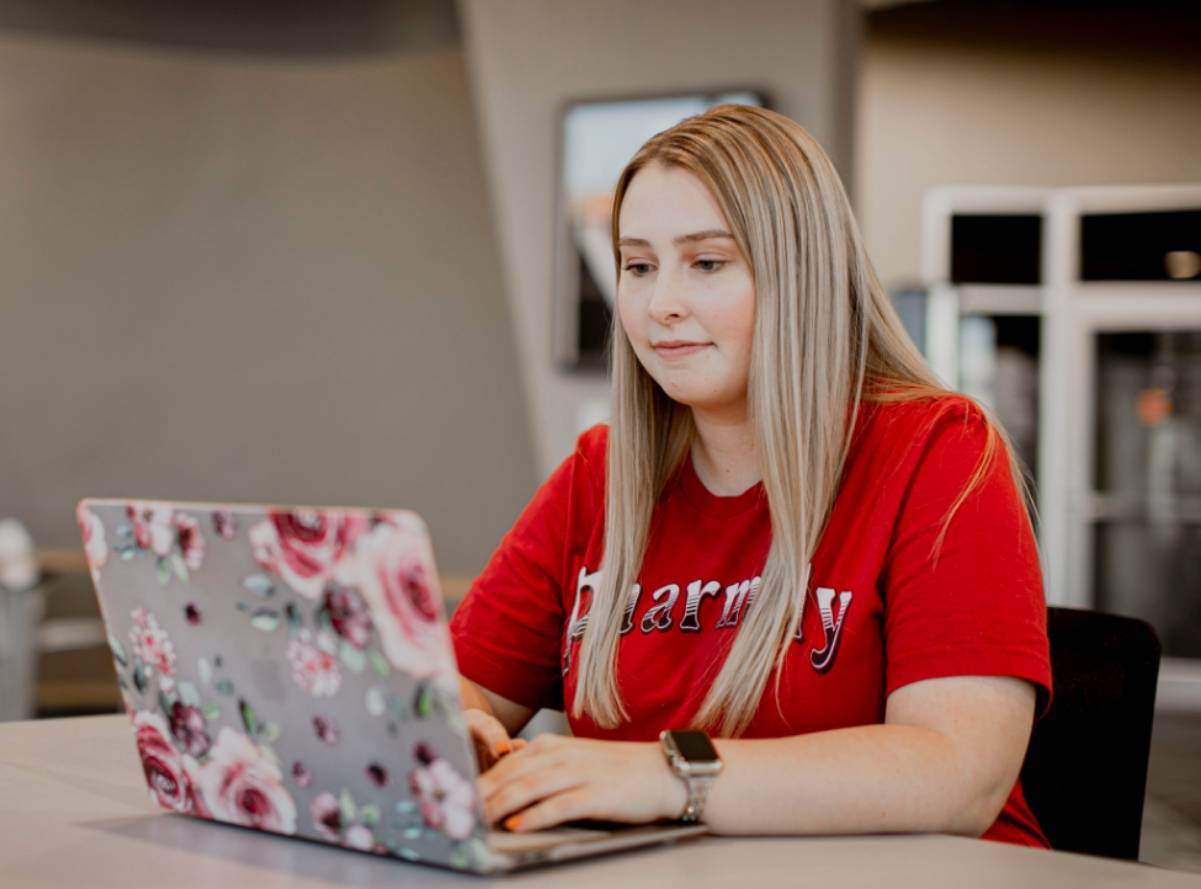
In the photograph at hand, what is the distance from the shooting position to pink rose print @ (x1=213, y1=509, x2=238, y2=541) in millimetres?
840

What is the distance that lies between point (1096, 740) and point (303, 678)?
0.75 meters

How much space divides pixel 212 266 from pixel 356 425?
912 mm

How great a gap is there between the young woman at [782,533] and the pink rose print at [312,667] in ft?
0.85

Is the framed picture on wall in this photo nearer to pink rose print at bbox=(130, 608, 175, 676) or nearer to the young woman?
the young woman

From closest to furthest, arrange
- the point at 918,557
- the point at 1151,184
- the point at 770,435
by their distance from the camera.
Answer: the point at 918,557 < the point at 770,435 < the point at 1151,184

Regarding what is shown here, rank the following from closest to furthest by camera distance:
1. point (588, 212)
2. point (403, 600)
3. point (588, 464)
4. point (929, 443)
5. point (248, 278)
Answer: point (403, 600) → point (929, 443) → point (588, 464) → point (588, 212) → point (248, 278)

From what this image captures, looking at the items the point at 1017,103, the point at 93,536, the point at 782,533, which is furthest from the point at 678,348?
the point at 1017,103

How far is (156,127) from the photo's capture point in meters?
5.96

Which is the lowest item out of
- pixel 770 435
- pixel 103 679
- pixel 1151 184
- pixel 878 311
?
pixel 103 679

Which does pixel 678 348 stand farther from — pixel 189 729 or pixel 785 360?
pixel 189 729

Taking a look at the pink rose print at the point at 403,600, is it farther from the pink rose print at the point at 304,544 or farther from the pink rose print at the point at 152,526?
the pink rose print at the point at 152,526

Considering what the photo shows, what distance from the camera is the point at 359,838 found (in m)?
0.90

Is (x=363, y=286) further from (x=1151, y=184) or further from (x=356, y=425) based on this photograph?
(x=1151, y=184)

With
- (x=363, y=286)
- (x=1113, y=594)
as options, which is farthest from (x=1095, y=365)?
(x=363, y=286)
